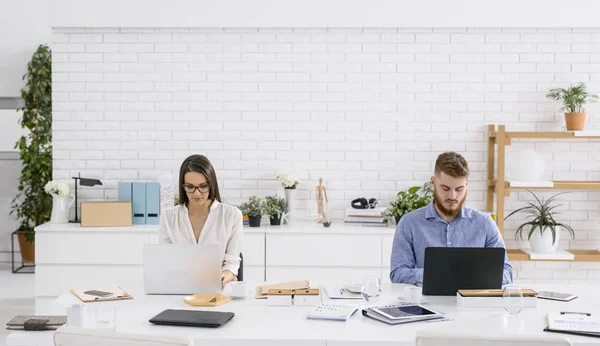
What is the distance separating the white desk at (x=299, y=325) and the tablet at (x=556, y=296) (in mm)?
37

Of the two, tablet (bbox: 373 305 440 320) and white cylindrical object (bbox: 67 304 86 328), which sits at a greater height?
white cylindrical object (bbox: 67 304 86 328)

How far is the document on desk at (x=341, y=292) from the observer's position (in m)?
3.14

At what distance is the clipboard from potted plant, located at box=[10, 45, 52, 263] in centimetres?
418

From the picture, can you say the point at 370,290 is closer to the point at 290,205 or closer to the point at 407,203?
the point at 407,203

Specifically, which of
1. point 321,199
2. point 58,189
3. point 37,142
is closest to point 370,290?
point 321,199

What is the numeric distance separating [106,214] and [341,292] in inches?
102

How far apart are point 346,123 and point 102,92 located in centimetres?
→ 196

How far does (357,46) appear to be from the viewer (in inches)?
216

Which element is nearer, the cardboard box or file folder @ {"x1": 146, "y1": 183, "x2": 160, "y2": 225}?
the cardboard box

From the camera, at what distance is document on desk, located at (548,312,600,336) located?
260 centimetres

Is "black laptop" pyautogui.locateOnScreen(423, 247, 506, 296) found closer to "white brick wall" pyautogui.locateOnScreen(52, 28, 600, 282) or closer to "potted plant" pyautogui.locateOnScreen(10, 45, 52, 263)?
"white brick wall" pyautogui.locateOnScreen(52, 28, 600, 282)

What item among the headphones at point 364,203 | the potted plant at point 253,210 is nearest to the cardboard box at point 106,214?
the potted plant at point 253,210

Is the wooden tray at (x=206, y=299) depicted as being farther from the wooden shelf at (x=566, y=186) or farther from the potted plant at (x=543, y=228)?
the potted plant at (x=543, y=228)

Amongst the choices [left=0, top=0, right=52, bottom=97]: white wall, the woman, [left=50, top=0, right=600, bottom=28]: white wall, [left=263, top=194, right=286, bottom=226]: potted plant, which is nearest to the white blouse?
the woman
